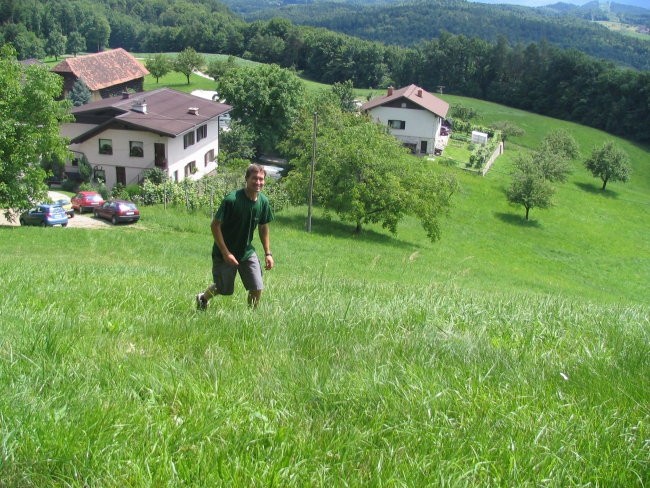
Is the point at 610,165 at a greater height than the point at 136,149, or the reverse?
the point at 136,149

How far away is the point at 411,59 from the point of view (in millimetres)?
132125

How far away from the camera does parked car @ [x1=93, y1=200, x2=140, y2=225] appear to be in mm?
31344

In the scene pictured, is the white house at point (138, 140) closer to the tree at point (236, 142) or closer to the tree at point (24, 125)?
the tree at point (236, 142)

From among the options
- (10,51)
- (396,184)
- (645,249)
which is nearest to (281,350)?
(10,51)

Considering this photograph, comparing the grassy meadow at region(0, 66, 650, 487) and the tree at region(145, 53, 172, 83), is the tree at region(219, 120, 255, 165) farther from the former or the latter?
the tree at region(145, 53, 172, 83)

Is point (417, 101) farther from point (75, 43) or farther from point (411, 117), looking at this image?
point (75, 43)

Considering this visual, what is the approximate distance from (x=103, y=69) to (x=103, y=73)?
1.07 meters

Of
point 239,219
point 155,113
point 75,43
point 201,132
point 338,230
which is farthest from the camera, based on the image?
point 75,43

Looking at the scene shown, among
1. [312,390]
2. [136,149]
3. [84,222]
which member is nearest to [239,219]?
[312,390]

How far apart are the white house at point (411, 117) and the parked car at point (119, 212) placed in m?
40.0

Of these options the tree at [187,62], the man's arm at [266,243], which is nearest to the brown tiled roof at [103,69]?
the tree at [187,62]

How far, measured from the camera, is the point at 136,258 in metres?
21.8

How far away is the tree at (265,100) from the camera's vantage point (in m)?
55.1

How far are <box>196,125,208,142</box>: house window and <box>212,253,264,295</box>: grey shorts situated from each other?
41.6 metres
